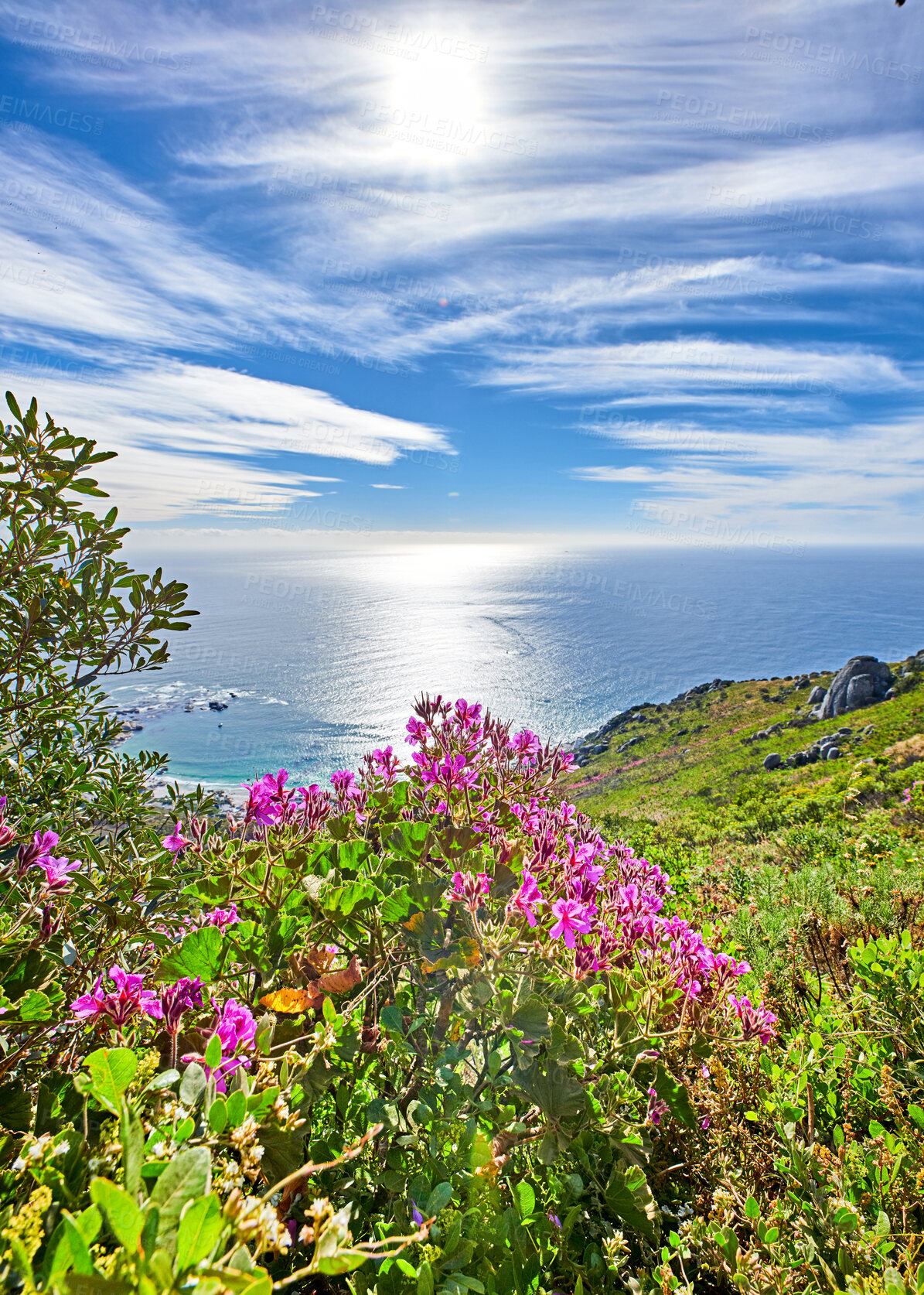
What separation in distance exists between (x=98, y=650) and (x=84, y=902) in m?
1.40

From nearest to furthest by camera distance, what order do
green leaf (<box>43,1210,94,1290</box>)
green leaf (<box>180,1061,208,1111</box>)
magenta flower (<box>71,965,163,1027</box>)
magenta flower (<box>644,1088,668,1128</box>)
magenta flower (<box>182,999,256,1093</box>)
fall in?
green leaf (<box>43,1210,94,1290</box>), green leaf (<box>180,1061,208,1111</box>), magenta flower (<box>182,999,256,1093</box>), magenta flower (<box>71,965,163,1027</box>), magenta flower (<box>644,1088,668,1128</box>)

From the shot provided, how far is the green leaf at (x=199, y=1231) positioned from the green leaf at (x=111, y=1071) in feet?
1.21

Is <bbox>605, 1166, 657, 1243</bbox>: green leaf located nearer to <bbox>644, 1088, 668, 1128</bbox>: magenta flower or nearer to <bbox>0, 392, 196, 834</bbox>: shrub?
<bbox>644, 1088, 668, 1128</bbox>: magenta flower

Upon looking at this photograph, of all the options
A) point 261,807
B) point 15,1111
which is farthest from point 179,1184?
point 261,807

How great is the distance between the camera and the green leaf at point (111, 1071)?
1.01 meters

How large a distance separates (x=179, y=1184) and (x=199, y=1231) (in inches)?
3.5

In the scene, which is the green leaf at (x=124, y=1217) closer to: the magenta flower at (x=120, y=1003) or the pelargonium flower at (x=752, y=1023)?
the magenta flower at (x=120, y=1003)

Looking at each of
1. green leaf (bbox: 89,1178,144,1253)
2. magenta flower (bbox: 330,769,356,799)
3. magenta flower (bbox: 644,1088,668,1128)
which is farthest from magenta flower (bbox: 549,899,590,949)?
magenta flower (bbox: 330,769,356,799)

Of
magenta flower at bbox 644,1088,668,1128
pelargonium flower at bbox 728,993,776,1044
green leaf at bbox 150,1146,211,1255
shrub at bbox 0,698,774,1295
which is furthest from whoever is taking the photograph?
pelargonium flower at bbox 728,993,776,1044

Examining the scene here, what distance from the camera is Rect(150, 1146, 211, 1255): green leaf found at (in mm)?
791

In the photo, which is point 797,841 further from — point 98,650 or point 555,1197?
point 98,650

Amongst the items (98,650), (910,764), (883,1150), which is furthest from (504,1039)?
(910,764)

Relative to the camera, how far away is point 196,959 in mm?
1610

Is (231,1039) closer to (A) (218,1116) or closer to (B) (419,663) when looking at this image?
(A) (218,1116)
